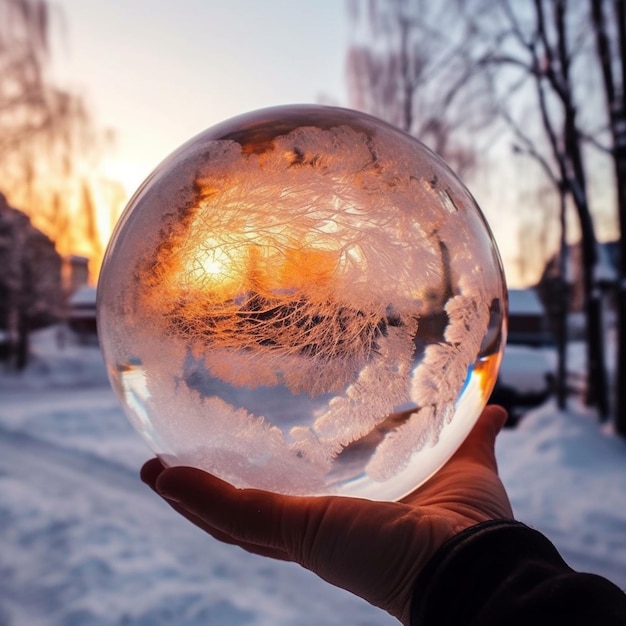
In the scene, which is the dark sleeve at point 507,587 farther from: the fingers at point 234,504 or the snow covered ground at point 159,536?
the snow covered ground at point 159,536

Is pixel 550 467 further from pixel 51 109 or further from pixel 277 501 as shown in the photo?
pixel 51 109

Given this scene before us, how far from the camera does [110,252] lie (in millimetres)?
1311

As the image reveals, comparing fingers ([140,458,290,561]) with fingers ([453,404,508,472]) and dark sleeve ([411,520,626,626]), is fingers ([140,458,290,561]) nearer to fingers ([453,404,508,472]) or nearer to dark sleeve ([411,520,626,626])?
dark sleeve ([411,520,626,626])

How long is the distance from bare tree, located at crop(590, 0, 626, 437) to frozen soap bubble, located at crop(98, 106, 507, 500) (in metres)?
5.21

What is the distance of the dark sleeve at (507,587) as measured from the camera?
951 mm

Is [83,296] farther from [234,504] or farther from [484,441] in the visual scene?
[234,504]

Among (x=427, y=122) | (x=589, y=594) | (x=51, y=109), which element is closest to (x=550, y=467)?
(x=427, y=122)

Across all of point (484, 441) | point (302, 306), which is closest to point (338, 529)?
point (302, 306)

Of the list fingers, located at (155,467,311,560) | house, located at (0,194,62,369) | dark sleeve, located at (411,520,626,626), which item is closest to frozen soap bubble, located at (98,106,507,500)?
fingers, located at (155,467,311,560)

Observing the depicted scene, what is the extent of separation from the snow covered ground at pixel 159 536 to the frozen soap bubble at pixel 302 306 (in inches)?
88.1

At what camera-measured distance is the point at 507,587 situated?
3.34ft

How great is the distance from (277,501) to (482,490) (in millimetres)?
576

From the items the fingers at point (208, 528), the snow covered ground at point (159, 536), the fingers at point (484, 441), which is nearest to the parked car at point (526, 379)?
the snow covered ground at point (159, 536)

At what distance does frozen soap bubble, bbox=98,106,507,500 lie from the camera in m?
1.06
